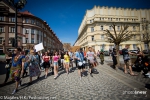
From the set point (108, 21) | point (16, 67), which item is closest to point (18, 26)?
point (16, 67)

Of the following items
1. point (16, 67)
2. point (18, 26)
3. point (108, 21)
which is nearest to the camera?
point (16, 67)

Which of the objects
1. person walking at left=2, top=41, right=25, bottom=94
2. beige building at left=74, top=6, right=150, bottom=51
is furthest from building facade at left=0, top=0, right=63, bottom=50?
person walking at left=2, top=41, right=25, bottom=94

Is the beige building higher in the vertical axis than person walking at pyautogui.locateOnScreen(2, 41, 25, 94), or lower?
higher

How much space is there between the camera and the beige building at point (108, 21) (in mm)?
32219

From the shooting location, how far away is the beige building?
106 feet

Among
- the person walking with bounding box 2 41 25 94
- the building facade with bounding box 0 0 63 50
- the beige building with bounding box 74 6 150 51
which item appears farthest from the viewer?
the beige building with bounding box 74 6 150 51

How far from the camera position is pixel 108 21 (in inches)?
1277

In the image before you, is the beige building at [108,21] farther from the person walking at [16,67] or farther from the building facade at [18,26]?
the person walking at [16,67]

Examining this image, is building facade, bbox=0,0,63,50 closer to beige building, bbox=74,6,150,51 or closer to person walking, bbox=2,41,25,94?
beige building, bbox=74,6,150,51

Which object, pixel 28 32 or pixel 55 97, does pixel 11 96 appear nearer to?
pixel 55 97

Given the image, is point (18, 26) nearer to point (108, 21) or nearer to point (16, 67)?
point (16, 67)

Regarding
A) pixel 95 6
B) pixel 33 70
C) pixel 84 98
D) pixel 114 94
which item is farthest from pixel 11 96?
pixel 95 6

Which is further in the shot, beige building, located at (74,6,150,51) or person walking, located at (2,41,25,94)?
beige building, located at (74,6,150,51)

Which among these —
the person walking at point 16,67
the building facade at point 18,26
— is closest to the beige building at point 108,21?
the building facade at point 18,26
